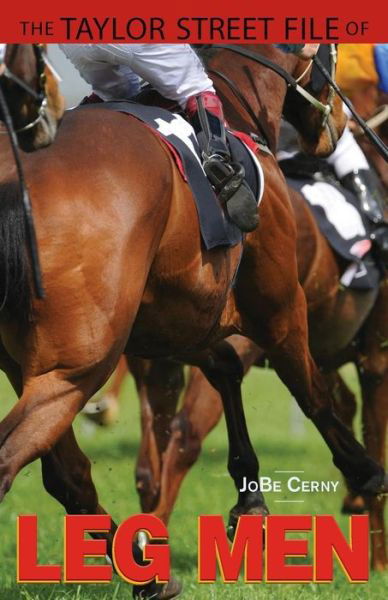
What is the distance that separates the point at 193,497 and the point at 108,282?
4.83 m

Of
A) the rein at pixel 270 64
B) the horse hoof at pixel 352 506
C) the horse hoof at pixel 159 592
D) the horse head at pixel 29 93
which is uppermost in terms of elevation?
the rein at pixel 270 64

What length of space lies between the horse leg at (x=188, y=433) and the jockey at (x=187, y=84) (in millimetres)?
2177

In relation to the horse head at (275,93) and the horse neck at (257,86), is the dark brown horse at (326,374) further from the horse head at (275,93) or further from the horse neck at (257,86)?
the horse neck at (257,86)

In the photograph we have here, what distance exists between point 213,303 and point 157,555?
3.43ft

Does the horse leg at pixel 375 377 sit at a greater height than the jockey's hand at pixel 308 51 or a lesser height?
lesser

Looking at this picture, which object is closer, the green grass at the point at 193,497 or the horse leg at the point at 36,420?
the horse leg at the point at 36,420

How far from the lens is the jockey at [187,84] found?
461 centimetres

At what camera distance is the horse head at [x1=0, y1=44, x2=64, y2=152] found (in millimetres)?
3852

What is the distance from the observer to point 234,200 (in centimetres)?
465

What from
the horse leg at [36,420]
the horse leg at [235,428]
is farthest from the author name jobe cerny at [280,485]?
the horse leg at [36,420]

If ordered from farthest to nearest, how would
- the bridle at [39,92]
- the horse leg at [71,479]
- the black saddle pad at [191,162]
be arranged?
the horse leg at [71,479], the black saddle pad at [191,162], the bridle at [39,92]

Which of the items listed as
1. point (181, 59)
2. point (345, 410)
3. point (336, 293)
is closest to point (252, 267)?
point (181, 59)

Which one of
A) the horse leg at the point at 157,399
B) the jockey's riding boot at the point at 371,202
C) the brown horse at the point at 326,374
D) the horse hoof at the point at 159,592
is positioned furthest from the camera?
the horse leg at the point at 157,399

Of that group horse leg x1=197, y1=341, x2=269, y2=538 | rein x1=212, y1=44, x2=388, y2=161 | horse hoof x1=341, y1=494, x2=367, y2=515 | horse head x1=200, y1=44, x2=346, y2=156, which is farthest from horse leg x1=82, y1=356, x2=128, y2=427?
rein x1=212, y1=44, x2=388, y2=161
